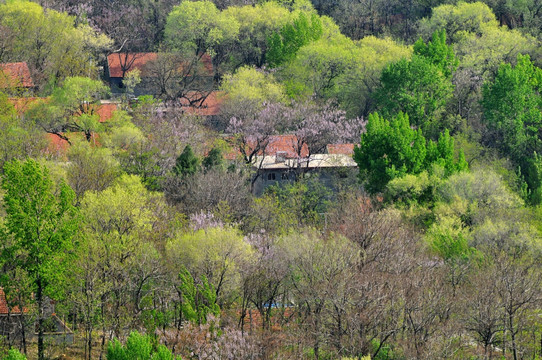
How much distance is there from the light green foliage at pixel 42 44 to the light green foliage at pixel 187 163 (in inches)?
759

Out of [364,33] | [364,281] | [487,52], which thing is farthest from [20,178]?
[364,33]

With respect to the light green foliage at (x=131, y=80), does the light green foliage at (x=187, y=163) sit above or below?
above

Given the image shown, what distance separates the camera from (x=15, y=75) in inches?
2773

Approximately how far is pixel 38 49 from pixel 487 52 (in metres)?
31.9

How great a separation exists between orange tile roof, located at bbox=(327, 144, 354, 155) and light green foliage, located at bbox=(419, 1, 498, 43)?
17959 mm

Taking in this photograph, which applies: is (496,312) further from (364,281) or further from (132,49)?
(132,49)

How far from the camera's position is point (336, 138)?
225 ft

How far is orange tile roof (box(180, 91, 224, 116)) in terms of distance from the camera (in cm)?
7516

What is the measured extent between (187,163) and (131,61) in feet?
96.0

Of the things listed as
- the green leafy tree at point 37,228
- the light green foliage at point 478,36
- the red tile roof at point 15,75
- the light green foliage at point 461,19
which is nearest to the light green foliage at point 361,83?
the light green foliage at point 478,36

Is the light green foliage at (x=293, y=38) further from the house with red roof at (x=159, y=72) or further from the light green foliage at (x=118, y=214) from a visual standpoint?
the light green foliage at (x=118, y=214)

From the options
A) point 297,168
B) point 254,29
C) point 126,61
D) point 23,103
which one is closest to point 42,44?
point 23,103

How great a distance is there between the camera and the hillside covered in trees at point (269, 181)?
43.4 m

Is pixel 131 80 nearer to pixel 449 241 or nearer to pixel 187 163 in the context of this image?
pixel 187 163
